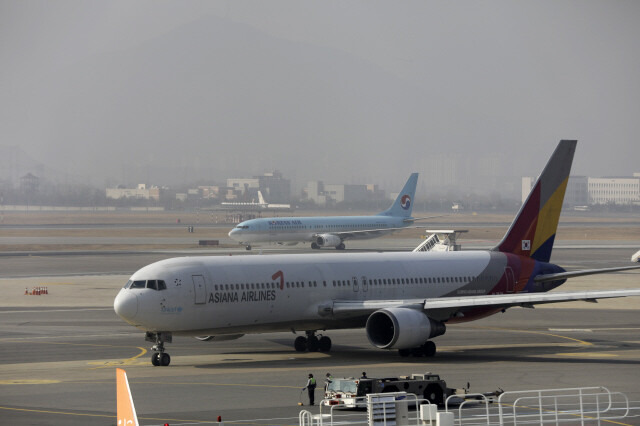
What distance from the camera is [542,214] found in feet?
186

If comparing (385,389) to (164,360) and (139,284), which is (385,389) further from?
(139,284)

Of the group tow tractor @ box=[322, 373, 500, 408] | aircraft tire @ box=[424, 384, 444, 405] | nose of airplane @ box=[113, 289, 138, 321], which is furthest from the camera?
nose of airplane @ box=[113, 289, 138, 321]

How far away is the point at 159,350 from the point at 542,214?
79.2ft

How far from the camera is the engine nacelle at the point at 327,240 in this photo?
134550 millimetres

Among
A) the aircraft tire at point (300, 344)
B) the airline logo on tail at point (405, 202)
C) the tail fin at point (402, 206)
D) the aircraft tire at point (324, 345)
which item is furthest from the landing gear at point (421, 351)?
the airline logo on tail at point (405, 202)

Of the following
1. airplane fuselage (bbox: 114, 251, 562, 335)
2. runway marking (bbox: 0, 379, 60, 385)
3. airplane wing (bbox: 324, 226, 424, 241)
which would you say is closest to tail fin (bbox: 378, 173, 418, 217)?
airplane wing (bbox: 324, 226, 424, 241)

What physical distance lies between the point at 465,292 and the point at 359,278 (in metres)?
6.40

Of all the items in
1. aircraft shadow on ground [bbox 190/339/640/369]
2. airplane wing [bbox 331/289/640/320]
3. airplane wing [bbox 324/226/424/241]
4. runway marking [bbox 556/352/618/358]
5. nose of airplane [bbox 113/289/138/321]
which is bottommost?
runway marking [bbox 556/352/618/358]

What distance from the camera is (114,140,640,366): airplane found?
43.6m

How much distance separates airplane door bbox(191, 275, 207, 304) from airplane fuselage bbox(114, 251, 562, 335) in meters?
0.04

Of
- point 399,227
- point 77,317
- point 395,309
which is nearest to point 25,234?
point 399,227

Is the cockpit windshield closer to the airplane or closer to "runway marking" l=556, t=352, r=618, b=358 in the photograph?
the airplane

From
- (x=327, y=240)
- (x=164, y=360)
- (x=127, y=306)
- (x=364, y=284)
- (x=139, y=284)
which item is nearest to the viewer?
(x=127, y=306)

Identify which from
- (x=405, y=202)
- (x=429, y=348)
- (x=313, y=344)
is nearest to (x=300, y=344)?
(x=313, y=344)
